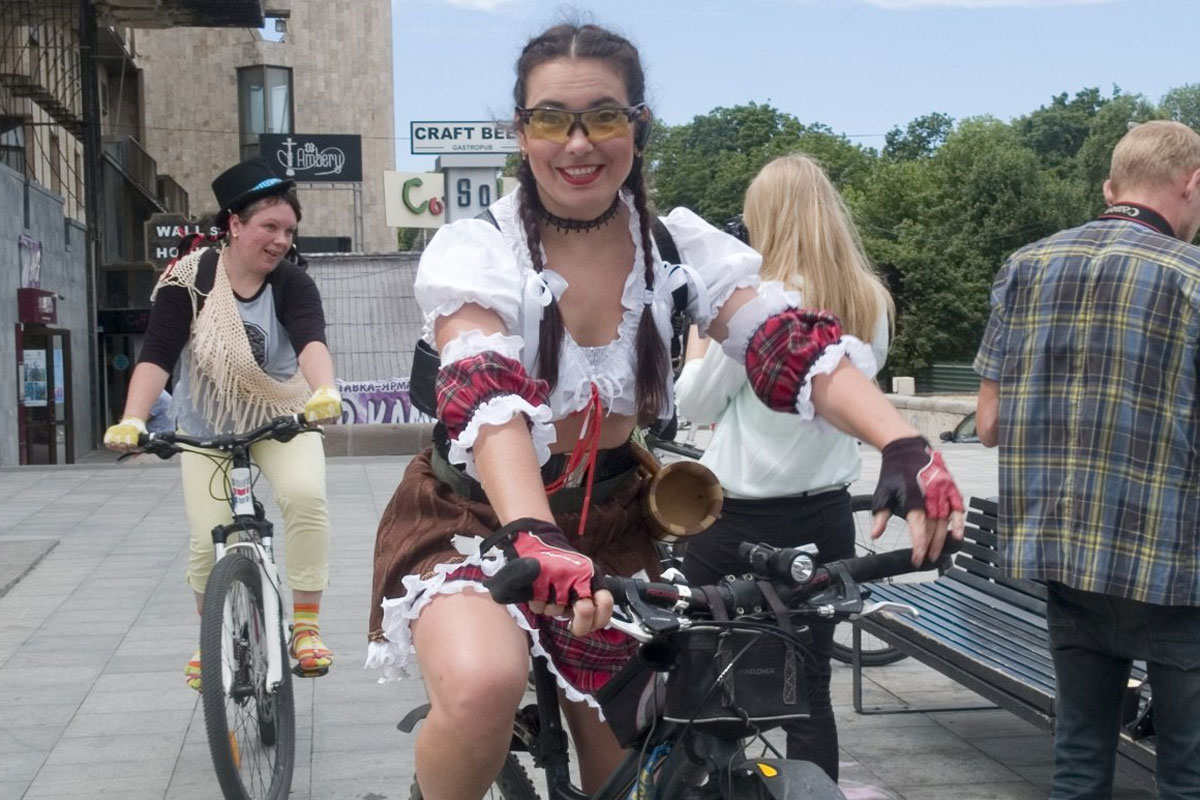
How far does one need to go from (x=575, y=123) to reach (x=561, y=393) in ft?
1.53

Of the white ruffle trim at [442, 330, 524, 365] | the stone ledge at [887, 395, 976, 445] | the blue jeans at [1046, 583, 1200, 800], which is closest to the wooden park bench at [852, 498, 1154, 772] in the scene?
the blue jeans at [1046, 583, 1200, 800]

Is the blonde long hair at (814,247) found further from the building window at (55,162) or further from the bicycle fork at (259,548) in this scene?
the building window at (55,162)

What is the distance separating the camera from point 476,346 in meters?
2.50

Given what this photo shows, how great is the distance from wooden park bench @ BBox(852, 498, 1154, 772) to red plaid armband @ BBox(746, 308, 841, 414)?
135cm

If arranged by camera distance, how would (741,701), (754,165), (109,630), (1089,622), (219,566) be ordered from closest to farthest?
(741,701) < (1089,622) < (219,566) < (109,630) < (754,165)

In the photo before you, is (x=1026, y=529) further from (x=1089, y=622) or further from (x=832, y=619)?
(x=832, y=619)

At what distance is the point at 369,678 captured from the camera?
6.46 metres

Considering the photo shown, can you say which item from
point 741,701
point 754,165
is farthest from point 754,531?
point 754,165

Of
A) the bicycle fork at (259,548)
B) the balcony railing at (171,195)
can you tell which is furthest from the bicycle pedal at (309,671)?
the balcony railing at (171,195)

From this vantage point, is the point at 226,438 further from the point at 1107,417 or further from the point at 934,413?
the point at 934,413

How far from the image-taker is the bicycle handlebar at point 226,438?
453 cm

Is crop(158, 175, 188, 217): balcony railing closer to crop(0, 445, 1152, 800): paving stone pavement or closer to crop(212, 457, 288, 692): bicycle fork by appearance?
crop(0, 445, 1152, 800): paving stone pavement

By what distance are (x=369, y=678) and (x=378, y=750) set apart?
110cm

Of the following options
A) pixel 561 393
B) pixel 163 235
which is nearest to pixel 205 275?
pixel 561 393
